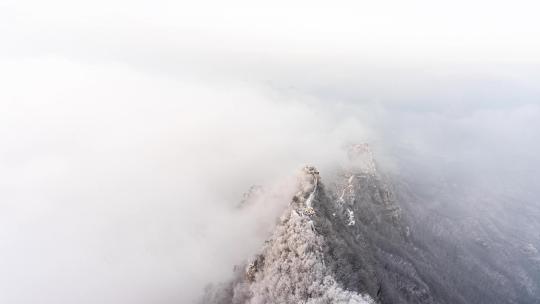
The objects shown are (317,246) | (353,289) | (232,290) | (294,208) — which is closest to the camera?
(353,289)

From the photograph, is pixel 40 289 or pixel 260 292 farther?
pixel 40 289

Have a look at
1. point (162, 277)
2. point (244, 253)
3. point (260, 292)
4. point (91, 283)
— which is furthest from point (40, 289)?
point (260, 292)

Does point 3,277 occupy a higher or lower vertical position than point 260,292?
lower

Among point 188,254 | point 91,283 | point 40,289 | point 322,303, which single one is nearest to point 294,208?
point 322,303

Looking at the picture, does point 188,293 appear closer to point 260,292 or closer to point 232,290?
point 232,290

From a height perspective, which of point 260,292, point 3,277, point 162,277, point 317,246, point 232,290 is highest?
point 317,246

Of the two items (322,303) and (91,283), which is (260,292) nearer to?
(322,303)

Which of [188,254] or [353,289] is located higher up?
[353,289]

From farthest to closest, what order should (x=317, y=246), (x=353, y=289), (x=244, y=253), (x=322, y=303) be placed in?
(x=244, y=253), (x=317, y=246), (x=353, y=289), (x=322, y=303)

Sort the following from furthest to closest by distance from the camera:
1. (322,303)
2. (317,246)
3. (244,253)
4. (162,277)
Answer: (162,277) < (244,253) < (317,246) < (322,303)
